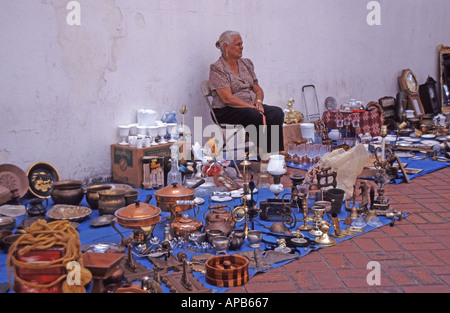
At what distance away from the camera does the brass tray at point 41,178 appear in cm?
535

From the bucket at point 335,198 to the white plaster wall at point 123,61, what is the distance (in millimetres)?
2982

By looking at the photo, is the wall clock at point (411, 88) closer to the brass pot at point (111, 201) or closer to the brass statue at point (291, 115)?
the brass statue at point (291, 115)

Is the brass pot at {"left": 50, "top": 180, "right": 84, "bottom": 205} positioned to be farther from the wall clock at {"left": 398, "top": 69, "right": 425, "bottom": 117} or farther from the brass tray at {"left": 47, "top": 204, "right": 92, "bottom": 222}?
the wall clock at {"left": 398, "top": 69, "right": 425, "bottom": 117}

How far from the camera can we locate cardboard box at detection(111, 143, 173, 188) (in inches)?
233

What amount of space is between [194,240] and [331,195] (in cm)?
160

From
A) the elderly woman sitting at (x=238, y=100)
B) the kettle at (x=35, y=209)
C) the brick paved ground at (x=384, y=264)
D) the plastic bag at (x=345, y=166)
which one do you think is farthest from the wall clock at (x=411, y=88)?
the kettle at (x=35, y=209)

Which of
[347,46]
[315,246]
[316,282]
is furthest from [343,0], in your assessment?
[316,282]

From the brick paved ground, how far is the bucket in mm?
526

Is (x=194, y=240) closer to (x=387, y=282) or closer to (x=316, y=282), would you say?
(x=316, y=282)

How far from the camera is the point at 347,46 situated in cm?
1020

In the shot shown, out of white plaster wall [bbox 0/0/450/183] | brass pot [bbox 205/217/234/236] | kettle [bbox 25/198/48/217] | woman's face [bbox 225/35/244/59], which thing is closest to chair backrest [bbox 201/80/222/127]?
white plaster wall [bbox 0/0/450/183]

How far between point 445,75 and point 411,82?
4.63 ft

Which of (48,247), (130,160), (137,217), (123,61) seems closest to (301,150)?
(130,160)
